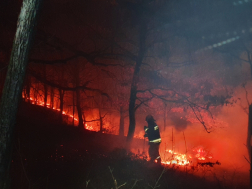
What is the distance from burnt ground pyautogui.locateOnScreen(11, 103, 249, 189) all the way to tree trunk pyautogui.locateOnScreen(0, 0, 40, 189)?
4.23 ft

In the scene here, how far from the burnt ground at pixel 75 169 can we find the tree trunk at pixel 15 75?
4.23 feet

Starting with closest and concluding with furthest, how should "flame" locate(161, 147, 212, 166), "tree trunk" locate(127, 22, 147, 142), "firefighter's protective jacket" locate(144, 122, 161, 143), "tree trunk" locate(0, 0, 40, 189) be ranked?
"tree trunk" locate(0, 0, 40, 189)
"firefighter's protective jacket" locate(144, 122, 161, 143)
"flame" locate(161, 147, 212, 166)
"tree trunk" locate(127, 22, 147, 142)

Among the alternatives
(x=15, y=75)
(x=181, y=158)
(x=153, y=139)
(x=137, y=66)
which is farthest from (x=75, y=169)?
(x=181, y=158)

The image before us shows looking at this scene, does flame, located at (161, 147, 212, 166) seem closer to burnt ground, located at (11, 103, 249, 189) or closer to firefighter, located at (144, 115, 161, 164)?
firefighter, located at (144, 115, 161, 164)

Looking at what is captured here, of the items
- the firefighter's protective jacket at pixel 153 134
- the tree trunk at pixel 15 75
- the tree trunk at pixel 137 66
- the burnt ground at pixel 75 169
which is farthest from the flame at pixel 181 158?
the tree trunk at pixel 15 75

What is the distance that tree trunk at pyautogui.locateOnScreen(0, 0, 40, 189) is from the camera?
3279 millimetres

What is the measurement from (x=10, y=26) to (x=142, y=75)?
26.6ft

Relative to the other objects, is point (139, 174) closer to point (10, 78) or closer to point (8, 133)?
point (8, 133)

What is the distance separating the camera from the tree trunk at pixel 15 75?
3279 millimetres

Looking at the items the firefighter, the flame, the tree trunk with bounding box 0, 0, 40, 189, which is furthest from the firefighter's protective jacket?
the tree trunk with bounding box 0, 0, 40, 189

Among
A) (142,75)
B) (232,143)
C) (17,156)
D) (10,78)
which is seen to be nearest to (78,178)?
(17,156)

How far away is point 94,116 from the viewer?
2320cm

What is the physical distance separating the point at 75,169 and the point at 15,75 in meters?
3.63

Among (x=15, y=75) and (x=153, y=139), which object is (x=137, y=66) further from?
(x=15, y=75)
